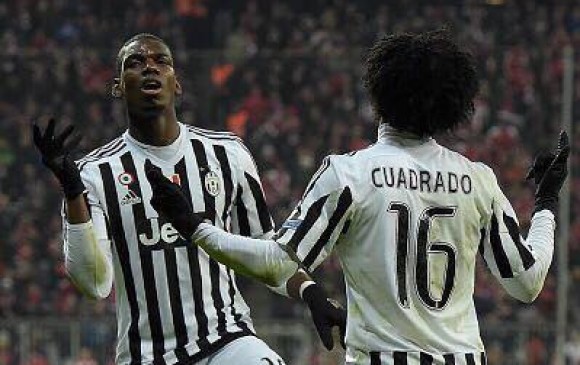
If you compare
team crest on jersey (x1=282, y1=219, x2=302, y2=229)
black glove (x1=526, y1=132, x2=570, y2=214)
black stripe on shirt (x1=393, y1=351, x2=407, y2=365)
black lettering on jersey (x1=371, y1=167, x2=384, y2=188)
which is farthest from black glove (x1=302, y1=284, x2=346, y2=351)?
black glove (x1=526, y1=132, x2=570, y2=214)

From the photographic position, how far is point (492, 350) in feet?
54.5

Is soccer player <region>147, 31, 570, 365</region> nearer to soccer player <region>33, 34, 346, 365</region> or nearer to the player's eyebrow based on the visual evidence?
soccer player <region>33, 34, 346, 365</region>

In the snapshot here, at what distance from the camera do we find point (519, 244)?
605cm

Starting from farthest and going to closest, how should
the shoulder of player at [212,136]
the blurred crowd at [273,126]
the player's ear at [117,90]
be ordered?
the blurred crowd at [273,126], the shoulder of player at [212,136], the player's ear at [117,90]

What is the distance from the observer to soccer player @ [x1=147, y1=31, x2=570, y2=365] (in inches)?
231

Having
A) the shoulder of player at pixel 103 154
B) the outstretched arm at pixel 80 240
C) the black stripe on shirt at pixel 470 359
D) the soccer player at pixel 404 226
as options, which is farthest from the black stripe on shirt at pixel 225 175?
the black stripe on shirt at pixel 470 359

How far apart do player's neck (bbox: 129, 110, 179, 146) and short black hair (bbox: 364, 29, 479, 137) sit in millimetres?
1703

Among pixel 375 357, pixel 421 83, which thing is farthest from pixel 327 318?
pixel 421 83

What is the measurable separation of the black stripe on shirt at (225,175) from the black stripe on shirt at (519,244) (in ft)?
5.67

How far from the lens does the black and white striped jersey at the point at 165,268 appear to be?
7.23 meters

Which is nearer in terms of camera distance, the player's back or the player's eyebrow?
the player's back

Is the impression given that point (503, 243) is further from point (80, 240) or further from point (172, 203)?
point (80, 240)

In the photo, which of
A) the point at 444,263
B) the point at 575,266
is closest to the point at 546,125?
the point at 575,266

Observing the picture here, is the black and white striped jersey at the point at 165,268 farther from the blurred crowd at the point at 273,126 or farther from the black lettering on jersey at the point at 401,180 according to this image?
the blurred crowd at the point at 273,126
